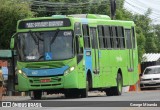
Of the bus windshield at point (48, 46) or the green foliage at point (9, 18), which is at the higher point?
the bus windshield at point (48, 46)

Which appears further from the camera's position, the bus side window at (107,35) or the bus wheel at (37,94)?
the bus side window at (107,35)

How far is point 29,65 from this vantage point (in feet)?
97.9

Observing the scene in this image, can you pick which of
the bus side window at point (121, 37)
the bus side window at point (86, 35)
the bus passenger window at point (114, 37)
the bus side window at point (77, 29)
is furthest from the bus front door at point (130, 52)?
the bus side window at point (77, 29)

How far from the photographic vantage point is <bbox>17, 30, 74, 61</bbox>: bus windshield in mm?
29562

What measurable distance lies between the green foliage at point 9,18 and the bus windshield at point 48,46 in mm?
22752

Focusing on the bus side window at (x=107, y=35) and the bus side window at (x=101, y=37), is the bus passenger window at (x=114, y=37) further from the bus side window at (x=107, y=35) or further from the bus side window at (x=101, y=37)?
the bus side window at (x=101, y=37)

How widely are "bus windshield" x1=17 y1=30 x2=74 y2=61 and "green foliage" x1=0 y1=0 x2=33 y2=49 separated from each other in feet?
74.6

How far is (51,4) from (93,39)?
42558 millimetres

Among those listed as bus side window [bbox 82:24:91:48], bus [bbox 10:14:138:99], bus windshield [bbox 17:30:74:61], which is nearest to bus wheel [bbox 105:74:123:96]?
bus [bbox 10:14:138:99]

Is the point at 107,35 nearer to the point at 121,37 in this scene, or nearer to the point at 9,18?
the point at 121,37

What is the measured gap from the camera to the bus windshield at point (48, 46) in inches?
1164

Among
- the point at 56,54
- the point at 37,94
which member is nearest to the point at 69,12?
the point at 37,94

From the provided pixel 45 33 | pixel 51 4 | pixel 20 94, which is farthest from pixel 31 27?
pixel 51 4

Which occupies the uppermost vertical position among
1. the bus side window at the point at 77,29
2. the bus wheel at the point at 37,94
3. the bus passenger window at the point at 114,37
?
Result: the bus side window at the point at 77,29
